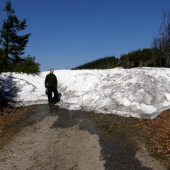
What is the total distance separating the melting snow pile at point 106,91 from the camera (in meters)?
7.95

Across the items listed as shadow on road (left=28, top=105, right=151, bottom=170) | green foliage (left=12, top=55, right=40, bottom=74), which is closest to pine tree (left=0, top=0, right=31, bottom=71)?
green foliage (left=12, top=55, right=40, bottom=74)

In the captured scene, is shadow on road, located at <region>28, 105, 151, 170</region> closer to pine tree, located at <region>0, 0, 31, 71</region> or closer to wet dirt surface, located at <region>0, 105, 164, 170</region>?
wet dirt surface, located at <region>0, 105, 164, 170</region>

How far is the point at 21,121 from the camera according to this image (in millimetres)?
7016

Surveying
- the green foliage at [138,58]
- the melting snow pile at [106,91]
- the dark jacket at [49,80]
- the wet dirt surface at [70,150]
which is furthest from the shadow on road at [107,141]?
the green foliage at [138,58]

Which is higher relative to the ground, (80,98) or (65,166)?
(80,98)

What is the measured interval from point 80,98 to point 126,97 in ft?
9.62

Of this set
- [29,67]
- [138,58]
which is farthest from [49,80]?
[138,58]

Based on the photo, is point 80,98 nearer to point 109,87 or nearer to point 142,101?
point 109,87

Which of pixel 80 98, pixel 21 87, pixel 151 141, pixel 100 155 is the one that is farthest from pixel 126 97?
pixel 21 87

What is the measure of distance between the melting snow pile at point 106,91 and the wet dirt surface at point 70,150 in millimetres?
2359

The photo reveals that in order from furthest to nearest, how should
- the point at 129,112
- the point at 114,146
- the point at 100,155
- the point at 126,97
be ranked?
the point at 126,97 < the point at 129,112 < the point at 114,146 < the point at 100,155

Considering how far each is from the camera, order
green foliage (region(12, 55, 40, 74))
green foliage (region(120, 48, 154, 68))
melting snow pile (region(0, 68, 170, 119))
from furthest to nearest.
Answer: green foliage (region(120, 48, 154, 68)) < green foliage (region(12, 55, 40, 74)) < melting snow pile (region(0, 68, 170, 119))

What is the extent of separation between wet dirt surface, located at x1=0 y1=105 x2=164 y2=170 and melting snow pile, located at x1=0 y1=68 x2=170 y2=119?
7.74 feet

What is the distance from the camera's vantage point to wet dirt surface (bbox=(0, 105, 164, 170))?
12.8ft
